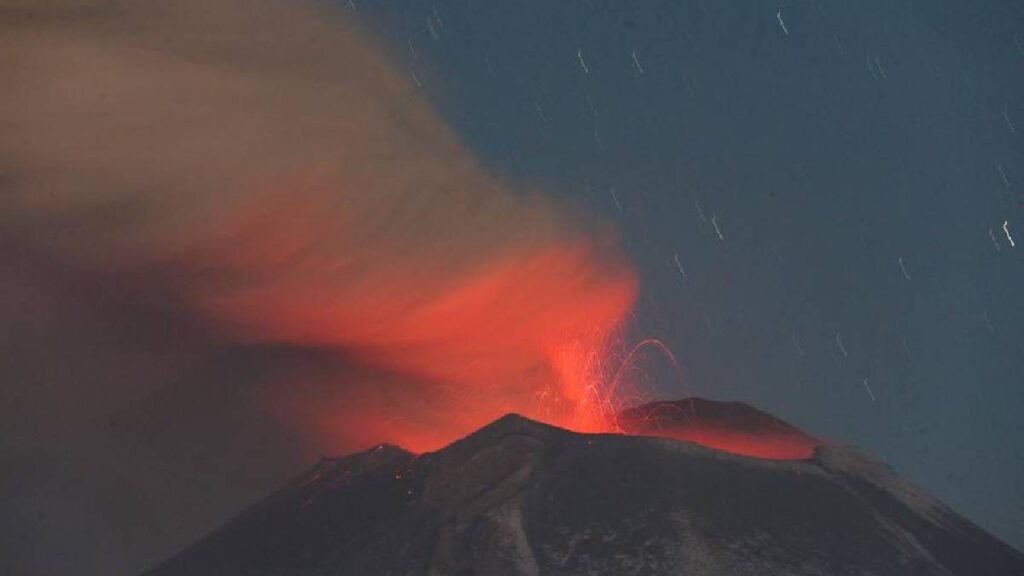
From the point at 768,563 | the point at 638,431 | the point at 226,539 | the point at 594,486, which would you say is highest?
the point at 638,431

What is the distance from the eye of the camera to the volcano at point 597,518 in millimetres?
29859

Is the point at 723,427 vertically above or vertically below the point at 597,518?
above

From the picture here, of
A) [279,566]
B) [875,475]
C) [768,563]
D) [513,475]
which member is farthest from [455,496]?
[875,475]

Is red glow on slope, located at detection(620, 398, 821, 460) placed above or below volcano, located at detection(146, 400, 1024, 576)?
above

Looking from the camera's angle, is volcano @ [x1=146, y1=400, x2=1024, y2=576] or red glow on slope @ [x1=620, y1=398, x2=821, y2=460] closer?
volcano @ [x1=146, y1=400, x2=1024, y2=576]

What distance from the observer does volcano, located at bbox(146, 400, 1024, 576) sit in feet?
98.0

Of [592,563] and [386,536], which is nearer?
[592,563]

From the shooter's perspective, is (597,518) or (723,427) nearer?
(597,518)

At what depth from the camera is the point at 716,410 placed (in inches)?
1820

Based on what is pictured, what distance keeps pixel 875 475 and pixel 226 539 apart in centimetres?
2637

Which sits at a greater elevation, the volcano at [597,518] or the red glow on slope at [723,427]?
the red glow on slope at [723,427]

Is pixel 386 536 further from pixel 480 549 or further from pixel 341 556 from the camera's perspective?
pixel 480 549

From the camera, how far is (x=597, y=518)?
31547 mm

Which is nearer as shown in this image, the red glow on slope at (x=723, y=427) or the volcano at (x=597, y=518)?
the volcano at (x=597, y=518)
